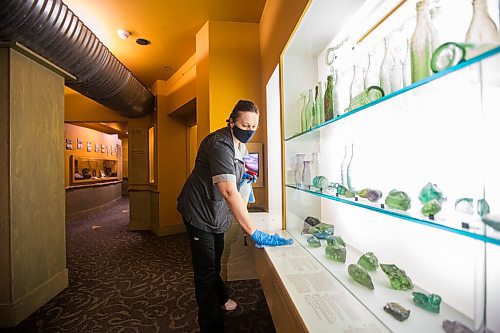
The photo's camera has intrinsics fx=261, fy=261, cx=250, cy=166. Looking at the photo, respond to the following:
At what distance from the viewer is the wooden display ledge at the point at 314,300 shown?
0.83m

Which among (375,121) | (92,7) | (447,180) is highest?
(92,7)

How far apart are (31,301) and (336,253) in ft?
8.62

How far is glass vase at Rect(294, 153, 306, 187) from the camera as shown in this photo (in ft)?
6.14

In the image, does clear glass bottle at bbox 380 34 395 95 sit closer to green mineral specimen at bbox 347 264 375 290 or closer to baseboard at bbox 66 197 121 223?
green mineral specimen at bbox 347 264 375 290

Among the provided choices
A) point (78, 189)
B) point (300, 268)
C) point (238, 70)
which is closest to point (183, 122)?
point (238, 70)

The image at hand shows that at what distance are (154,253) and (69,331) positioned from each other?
190 cm

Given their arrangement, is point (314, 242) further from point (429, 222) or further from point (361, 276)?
point (429, 222)

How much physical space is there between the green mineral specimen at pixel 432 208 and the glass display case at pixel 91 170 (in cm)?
773

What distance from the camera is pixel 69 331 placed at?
2.03 m

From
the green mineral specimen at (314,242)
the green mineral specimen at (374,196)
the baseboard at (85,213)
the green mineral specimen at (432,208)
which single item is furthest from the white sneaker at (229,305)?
the baseboard at (85,213)

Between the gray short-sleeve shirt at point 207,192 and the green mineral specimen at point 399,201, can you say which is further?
the gray short-sleeve shirt at point 207,192

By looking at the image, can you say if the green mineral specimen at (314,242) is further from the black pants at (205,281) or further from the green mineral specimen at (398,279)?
the black pants at (205,281)

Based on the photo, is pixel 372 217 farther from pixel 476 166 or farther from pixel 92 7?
pixel 92 7

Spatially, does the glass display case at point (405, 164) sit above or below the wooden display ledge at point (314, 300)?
above
